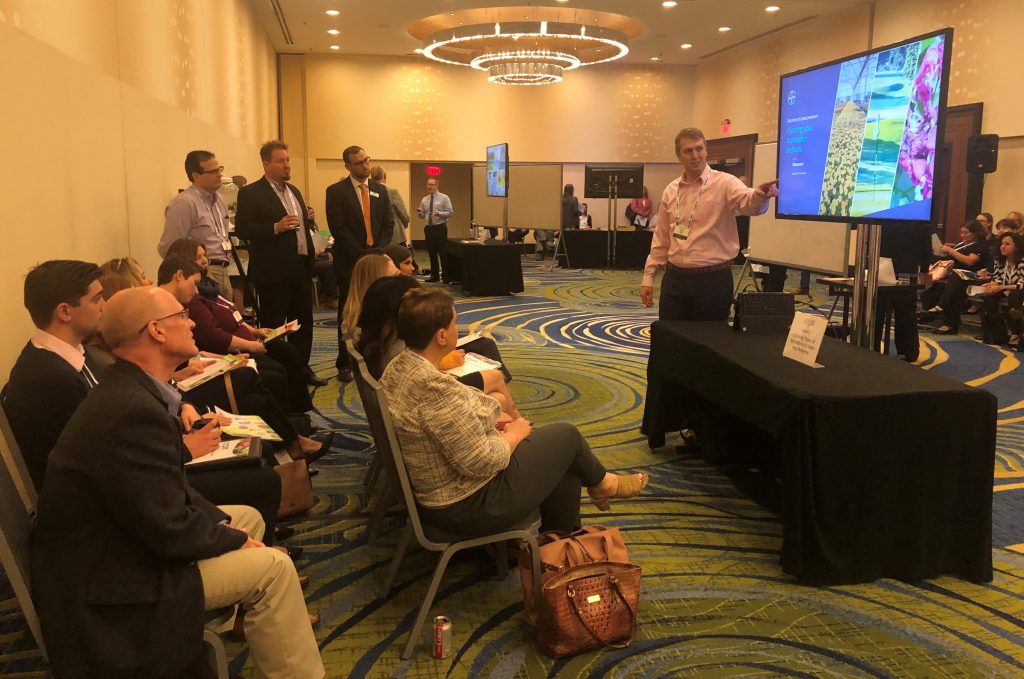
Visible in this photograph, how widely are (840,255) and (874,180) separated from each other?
13.0 feet

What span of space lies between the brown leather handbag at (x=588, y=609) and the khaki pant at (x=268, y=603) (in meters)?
0.70

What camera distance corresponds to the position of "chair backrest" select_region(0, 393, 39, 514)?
2047 mm

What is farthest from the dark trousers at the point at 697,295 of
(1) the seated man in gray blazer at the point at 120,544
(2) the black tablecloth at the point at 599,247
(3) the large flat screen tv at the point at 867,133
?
(2) the black tablecloth at the point at 599,247

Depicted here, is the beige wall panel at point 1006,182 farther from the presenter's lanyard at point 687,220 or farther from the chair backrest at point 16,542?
the chair backrest at point 16,542

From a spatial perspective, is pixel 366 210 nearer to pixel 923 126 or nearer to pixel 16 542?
pixel 923 126

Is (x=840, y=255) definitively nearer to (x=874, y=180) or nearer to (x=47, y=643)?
(x=874, y=180)

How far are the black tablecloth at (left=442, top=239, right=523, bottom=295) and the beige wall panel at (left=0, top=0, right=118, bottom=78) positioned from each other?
627 cm

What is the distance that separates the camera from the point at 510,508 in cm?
247

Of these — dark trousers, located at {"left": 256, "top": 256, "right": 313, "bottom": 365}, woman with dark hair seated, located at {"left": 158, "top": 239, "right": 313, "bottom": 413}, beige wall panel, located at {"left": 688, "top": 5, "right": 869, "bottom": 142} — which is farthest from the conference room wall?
beige wall panel, located at {"left": 688, "top": 5, "right": 869, "bottom": 142}

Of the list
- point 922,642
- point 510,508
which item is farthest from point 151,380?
point 922,642

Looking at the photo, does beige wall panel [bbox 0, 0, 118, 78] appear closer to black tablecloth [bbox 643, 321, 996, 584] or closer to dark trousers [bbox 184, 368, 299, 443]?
dark trousers [bbox 184, 368, 299, 443]

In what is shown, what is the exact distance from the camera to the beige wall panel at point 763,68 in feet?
40.9

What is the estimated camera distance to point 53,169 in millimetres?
3600

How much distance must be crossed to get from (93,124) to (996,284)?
776 cm
